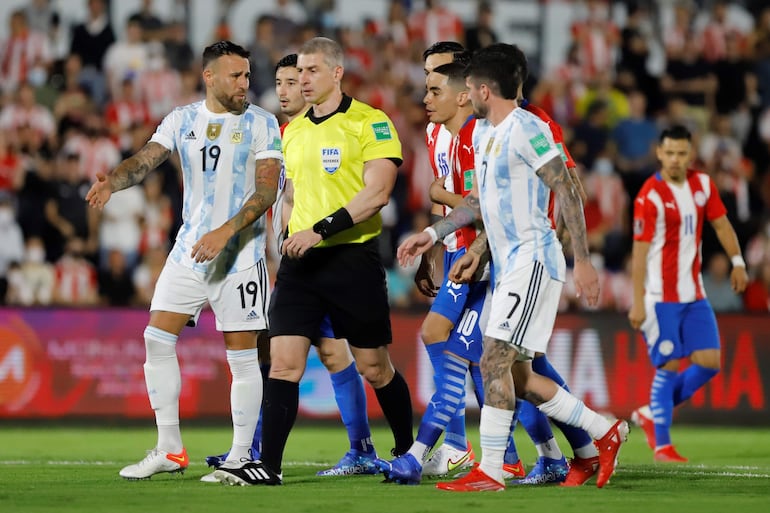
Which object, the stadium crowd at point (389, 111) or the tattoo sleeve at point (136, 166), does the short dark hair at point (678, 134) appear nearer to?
the stadium crowd at point (389, 111)

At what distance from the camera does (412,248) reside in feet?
25.1

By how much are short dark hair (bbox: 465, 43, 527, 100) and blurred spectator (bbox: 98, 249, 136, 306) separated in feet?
27.9

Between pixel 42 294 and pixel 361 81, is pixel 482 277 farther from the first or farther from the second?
pixel 361 81

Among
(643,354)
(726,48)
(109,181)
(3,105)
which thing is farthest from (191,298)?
(726,48)

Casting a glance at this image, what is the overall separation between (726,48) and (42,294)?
11.3 metres

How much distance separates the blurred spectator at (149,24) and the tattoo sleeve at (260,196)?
10785 millimetres

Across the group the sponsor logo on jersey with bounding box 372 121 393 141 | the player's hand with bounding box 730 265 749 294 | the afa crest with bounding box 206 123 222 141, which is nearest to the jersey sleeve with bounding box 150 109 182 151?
the afa crest with bounding box 206 123 222 141

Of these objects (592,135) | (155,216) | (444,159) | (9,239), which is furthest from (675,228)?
(9,239)

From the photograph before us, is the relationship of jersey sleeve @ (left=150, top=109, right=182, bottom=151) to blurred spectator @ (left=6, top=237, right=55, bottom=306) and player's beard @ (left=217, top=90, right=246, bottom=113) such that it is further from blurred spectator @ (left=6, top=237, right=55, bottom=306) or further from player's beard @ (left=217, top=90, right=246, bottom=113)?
blurred spectator @ (left=6, top=237, right=55, bottom=306)

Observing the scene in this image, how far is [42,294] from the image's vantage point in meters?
15.4

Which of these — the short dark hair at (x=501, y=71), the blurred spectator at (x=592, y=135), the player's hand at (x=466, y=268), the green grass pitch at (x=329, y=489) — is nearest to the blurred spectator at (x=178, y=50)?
the blurred spectator at (x=592, y=135)

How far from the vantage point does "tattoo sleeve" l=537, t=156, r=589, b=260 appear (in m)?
7.35

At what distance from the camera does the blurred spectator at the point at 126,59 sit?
1811 centimetres

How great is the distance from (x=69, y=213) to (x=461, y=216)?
926 cm
